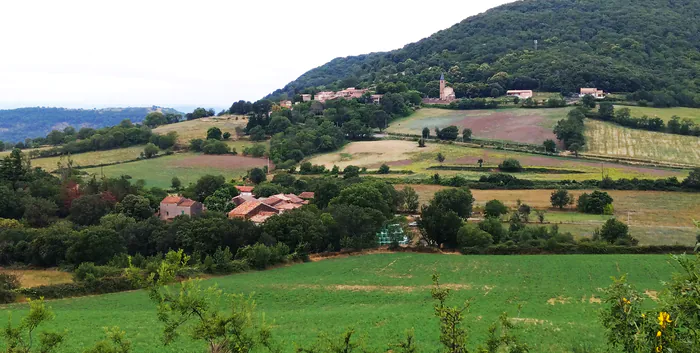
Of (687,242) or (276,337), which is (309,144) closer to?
(687,242)

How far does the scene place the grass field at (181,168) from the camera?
69.8m

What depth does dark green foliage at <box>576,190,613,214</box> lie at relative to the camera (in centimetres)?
4862

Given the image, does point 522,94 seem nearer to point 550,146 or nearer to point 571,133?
point 571,133

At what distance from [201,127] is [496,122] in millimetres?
55686

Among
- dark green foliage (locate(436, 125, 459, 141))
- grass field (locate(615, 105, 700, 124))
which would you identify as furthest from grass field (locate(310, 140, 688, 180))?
grass field (locate(615, 105, 700, 124))

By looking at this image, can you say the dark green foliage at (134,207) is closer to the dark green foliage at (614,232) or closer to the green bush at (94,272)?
the green bush at (94,272)

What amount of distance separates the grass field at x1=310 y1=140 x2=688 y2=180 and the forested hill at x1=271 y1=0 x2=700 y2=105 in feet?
152

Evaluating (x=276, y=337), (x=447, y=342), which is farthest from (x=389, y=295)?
(x=447, y=342)

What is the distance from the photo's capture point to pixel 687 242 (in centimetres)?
3803

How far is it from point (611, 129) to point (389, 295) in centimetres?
7119

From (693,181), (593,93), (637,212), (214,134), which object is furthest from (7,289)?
(593,93)

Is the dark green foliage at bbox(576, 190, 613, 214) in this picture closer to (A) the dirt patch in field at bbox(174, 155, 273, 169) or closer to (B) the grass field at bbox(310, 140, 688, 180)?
(B) the grass field at bbox(310, 140, 688, 180)

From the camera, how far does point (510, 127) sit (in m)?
89.7

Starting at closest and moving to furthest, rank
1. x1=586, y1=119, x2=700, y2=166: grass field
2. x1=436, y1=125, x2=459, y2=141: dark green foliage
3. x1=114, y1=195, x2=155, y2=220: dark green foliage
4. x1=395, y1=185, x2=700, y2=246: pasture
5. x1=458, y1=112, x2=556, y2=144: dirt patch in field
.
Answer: x1=395, y1=185, x2=700, y2=246: pasture < x1=114, y1=195, x2=155, y2=220: dark green foliage < x1=586, y1=119, x2=700, y2=166: grass field < x1=458, y1=112, x2=556, y2=144: dirt patch in field < x1=436, y1=125, x2=459, y2=141: dark green foliage
